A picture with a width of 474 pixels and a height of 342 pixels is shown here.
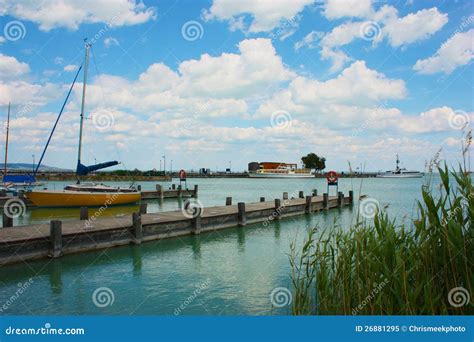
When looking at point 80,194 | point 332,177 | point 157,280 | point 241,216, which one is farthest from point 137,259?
point 332,177

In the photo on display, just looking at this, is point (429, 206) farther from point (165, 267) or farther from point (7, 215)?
point (7, 215)

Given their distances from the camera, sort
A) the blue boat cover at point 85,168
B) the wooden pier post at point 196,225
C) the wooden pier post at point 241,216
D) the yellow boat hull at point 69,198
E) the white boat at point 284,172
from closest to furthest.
Result: 1. the wooden pier post at point 196,225
2. the wooden pier post at point 241,216
3. the yellow boat hull at point 69,198
4. the blue boat cover at point 85,168
5. the white boat at point 284,172

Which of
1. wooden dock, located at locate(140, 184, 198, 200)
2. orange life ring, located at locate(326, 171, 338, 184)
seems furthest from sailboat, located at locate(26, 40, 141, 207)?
orange life ring, located at locate(326, 171, 338, 184)

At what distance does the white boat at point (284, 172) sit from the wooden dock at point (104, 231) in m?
113

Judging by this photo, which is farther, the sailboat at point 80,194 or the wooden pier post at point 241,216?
the sailboat at point 80,194

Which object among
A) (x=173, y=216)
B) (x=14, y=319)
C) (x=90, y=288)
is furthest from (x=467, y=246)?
(x=173, y=216)

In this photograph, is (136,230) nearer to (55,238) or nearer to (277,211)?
(55,238)

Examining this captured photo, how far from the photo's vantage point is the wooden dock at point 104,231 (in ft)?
42.6

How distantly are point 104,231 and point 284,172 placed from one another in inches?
4865

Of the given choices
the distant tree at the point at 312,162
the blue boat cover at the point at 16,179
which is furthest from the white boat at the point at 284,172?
the blue boat cover at the point at 16,179

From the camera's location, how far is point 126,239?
52.5 feet

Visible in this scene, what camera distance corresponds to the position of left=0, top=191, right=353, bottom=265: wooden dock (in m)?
13.0

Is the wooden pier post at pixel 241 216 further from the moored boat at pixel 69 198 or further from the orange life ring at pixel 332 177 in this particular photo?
the orange life ring at pixel 332 177

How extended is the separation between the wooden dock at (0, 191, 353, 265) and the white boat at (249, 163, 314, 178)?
113 m
